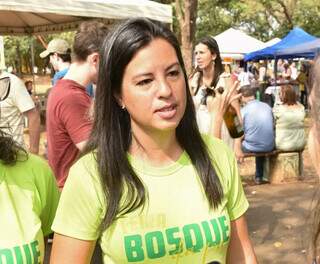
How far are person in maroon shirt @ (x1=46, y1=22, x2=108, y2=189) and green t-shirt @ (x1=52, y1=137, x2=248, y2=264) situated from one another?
119 cm

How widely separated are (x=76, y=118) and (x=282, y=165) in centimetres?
496

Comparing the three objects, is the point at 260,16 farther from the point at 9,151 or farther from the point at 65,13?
the point at 9,151

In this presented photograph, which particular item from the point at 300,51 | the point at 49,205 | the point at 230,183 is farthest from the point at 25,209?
the point at 300,51

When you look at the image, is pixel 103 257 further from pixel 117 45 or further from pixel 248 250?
pixel 117 45

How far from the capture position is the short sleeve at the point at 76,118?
2.86 meters

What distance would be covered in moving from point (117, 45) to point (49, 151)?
5.48ft

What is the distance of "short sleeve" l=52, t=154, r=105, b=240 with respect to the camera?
1.58 m

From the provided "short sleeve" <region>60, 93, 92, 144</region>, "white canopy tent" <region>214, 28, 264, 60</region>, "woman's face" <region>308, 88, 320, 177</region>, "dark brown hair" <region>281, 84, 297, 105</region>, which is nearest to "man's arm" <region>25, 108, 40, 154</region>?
"short sleeve" <region>60, 93, 92, 144</region>

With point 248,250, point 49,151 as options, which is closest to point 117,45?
point 248,250

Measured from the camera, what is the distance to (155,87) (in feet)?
5.35

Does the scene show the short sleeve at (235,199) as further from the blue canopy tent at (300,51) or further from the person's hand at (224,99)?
the blue canopy tent at (300,51)

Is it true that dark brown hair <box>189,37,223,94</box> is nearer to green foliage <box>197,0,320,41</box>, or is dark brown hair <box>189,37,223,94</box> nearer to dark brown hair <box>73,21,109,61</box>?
dark brown hair <box>73,21,109,61</box>

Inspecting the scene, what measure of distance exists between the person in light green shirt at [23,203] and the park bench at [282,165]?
563 cm

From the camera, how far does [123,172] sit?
5.51ft
